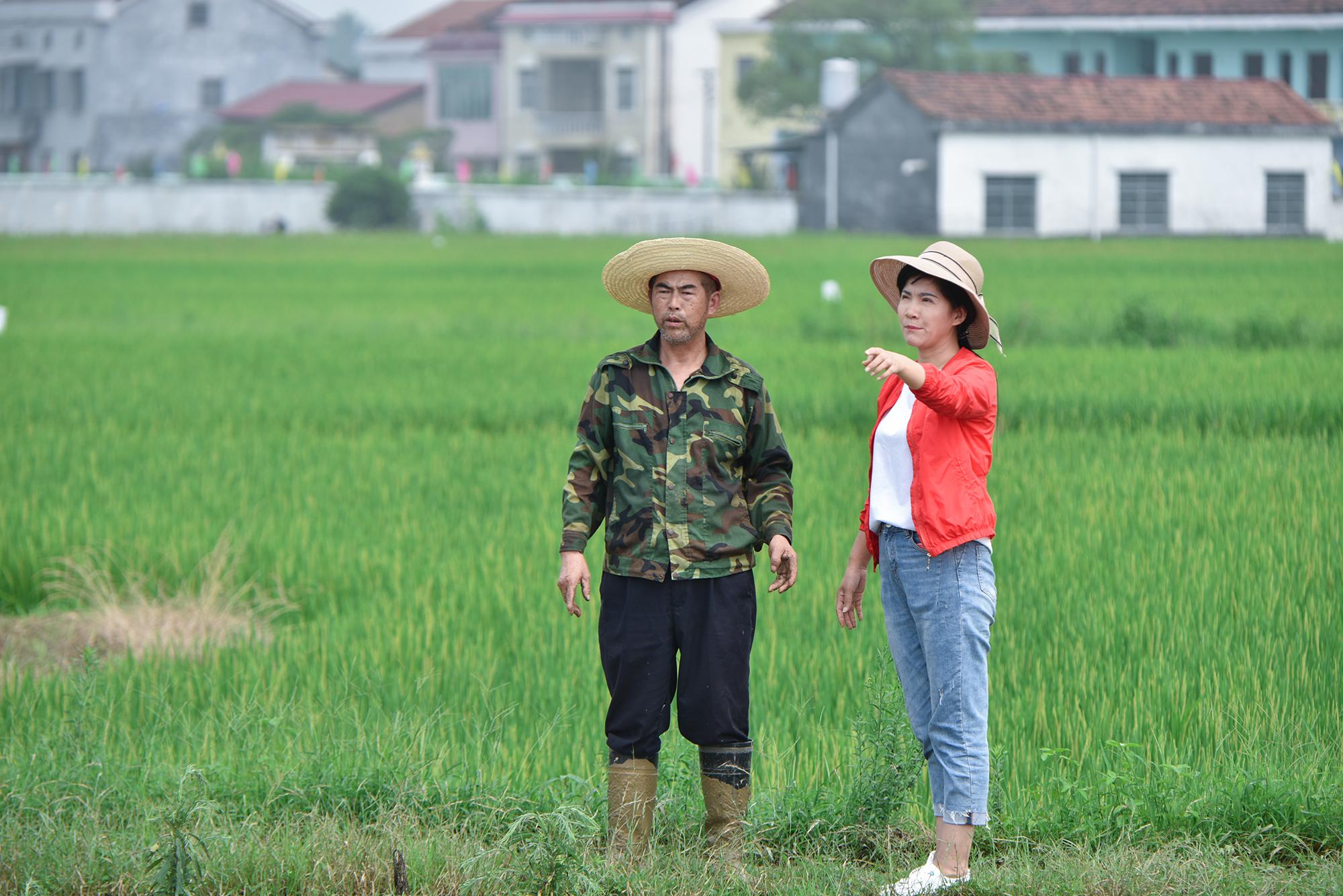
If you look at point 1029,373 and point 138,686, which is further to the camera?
point 1029,373

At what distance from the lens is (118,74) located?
55.4m

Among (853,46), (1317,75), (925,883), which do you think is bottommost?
(925,883)

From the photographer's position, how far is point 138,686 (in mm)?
5023

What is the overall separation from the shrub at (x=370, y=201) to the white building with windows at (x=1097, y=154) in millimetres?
12451

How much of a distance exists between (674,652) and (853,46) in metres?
39.2

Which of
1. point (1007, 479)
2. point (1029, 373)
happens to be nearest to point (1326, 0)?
point (1029, 373)

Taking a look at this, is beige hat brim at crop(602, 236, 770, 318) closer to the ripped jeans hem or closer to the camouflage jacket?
the camouflage jacket

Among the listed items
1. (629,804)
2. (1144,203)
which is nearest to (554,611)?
(629,804)

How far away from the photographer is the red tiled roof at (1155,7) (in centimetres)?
3700

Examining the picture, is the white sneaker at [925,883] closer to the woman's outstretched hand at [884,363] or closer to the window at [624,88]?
the woman's outstretched hand at [884,363]

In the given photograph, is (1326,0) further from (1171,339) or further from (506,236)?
(1171,339)

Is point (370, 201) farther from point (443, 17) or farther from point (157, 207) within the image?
point (443, 17)

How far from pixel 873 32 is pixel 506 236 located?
1071 cm

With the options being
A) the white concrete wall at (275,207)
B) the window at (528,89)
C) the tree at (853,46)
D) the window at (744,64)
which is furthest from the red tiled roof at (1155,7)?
the window at (528,89)
